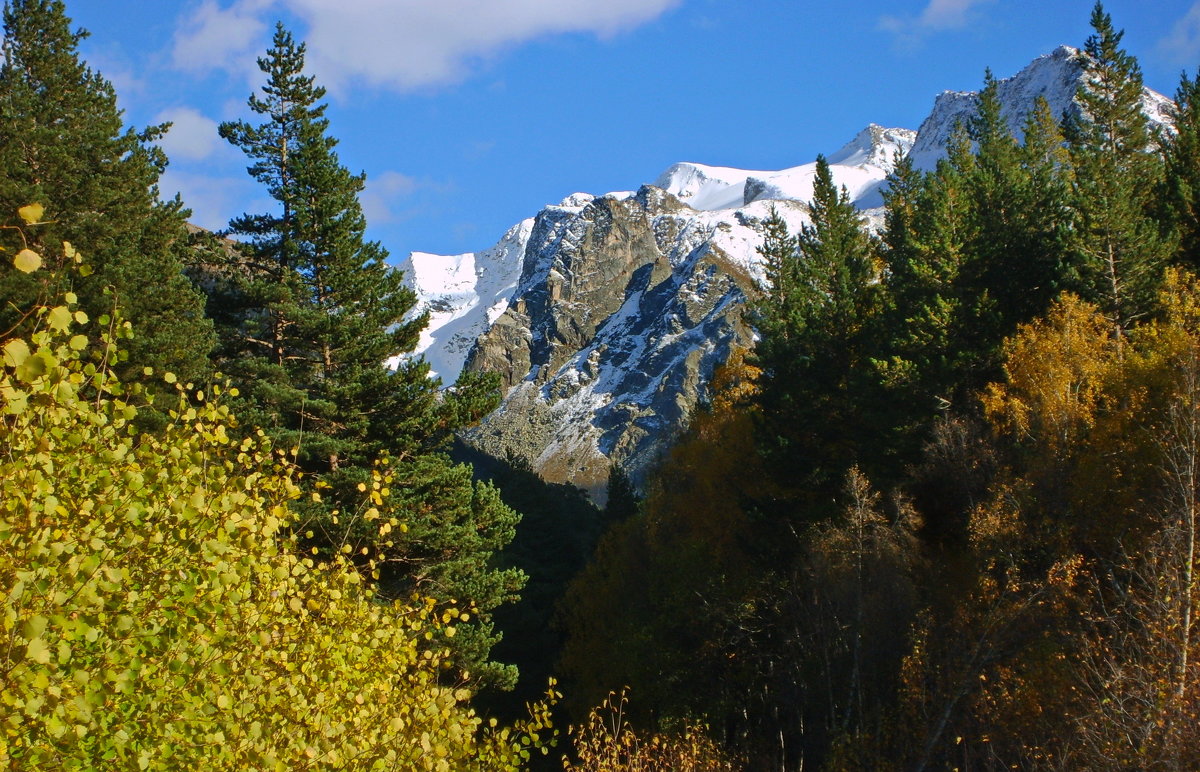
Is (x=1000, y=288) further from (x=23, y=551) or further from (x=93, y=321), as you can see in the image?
(x=23, y=551)

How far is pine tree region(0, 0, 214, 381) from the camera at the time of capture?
21156mm

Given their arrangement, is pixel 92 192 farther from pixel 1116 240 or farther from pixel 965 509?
pixel 1116 240

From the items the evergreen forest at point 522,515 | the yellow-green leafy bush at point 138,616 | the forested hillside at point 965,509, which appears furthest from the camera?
the forested hillside at point 965,509

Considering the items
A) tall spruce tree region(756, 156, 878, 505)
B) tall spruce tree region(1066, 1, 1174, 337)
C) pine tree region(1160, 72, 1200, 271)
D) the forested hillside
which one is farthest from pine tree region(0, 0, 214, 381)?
pine tree region(1160, 72, 1200, 271)

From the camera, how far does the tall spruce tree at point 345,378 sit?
73.2 feet

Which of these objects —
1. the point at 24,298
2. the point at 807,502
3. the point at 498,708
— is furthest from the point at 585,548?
the point at 24,298

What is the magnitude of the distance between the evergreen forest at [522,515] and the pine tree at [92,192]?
126mm

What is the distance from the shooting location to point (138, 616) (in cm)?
654

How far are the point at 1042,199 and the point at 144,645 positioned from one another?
35.9 metres

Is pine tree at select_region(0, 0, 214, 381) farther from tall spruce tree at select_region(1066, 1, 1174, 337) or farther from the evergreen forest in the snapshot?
→ tall spruce tree at select_region(1066, 1, 1174, 337)

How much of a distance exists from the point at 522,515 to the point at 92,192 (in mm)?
14636

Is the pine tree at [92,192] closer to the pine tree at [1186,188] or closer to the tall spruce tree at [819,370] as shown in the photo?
the tall spruce tree at [819,370]

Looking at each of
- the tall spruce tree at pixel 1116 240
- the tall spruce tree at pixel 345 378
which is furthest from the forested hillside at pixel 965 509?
the tall spruce tree at pixel 345 378

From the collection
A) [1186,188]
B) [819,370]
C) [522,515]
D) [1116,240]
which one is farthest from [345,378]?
[1186,188]
